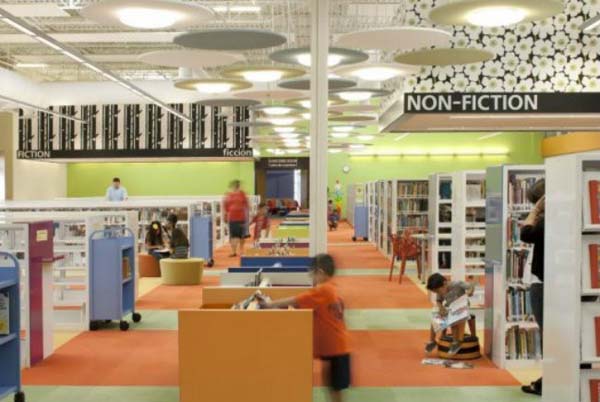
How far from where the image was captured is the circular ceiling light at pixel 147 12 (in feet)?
24.9

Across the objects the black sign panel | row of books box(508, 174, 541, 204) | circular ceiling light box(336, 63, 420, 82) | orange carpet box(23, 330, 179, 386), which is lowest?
orange carpet box(23, 330, 179, 386)

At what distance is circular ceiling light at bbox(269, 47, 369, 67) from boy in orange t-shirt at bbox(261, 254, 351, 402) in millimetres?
4634

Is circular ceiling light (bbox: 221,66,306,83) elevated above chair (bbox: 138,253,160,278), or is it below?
above

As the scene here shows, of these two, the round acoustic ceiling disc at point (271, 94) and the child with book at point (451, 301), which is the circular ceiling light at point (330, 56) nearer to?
the child with book at point (451, 301)

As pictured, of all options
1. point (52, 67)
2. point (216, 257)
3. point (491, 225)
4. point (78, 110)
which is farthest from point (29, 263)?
point (78, 110)

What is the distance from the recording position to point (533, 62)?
45.4 ft

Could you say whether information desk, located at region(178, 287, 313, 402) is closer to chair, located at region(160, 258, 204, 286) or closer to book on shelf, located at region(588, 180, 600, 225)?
book on shelf, located at region(588, 180, 600, 225)

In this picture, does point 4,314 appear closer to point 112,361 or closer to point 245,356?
point 112,361

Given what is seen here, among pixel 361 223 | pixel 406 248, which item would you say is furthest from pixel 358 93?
pixel 361 223

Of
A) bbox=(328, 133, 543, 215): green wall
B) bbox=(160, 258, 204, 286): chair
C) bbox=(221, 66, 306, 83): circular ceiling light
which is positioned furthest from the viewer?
bbox=(328, 133, 543, 215): green wall

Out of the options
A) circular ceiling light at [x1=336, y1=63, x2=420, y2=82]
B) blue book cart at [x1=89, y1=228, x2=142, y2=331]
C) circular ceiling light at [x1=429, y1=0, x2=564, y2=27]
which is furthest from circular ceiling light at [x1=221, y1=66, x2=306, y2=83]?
circular ceiling light at [x1=429, y1=0, x2=564, y2=27]

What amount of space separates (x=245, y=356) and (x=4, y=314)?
222 cm

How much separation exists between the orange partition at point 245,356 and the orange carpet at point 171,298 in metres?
5.94

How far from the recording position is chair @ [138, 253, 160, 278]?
1566 centimetres
